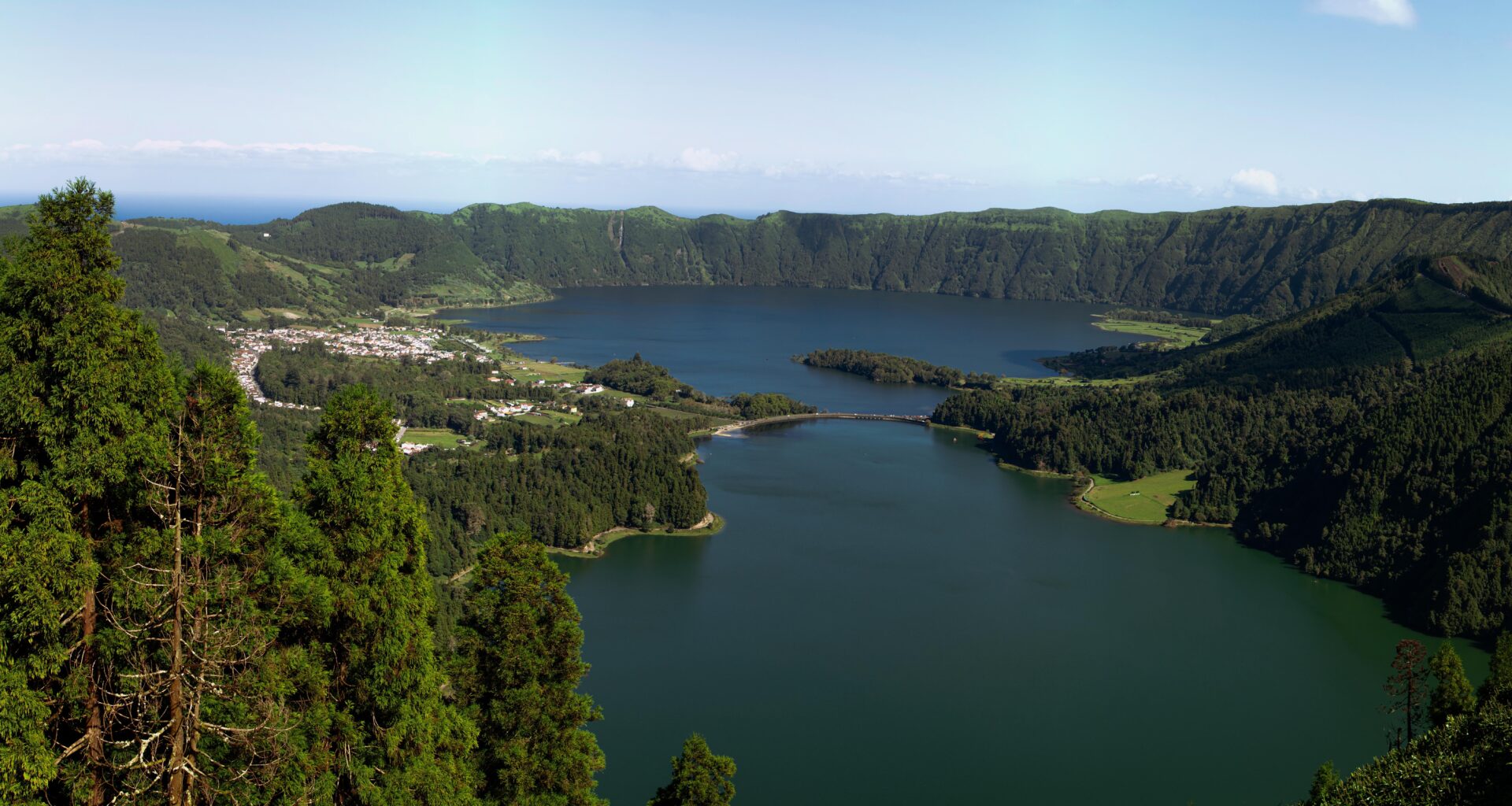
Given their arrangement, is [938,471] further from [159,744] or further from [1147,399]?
[159,744]

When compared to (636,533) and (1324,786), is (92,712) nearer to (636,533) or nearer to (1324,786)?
(1324,786)

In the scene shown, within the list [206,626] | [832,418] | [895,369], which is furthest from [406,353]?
[206,626]

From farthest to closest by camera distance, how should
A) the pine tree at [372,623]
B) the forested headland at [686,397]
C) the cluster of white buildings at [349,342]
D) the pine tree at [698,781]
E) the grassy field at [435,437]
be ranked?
the cluster of white buildings at [349,342], the forested headland at [686,397], the grassy field at [435,437], the pine tree at [698,781], the pine tree at [372,623]

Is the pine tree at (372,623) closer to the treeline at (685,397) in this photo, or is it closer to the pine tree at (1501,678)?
the pine tree at (1501,678)

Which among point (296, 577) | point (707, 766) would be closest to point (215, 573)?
point (296, 577)

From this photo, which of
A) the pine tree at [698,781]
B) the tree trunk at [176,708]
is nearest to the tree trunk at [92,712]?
the tree trunk at [176,708]

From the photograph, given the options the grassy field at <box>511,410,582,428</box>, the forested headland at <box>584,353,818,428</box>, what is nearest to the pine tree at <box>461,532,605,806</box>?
the grassy field at <box>511,410,582,428</box>
